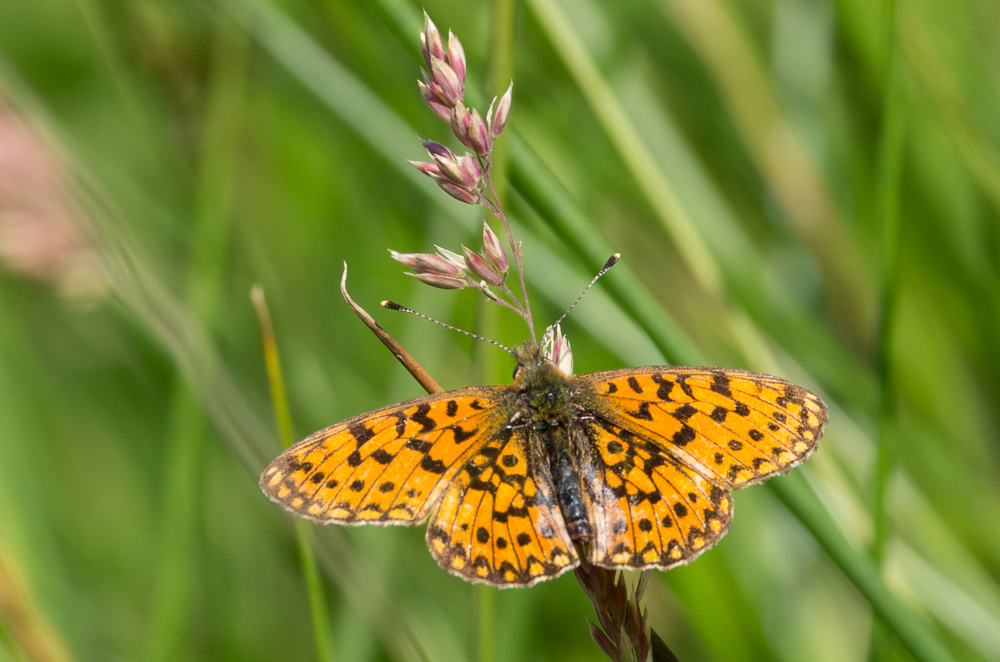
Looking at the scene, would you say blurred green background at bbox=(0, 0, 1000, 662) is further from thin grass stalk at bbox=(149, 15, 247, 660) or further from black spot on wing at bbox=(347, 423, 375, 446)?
black spot on wing at bbox=(347, 423, 375, 446)

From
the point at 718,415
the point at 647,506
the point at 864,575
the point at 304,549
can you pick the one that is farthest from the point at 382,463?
the point at 864,575

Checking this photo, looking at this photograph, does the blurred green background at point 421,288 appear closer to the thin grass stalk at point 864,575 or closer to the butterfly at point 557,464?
the butterfly at point 557,464

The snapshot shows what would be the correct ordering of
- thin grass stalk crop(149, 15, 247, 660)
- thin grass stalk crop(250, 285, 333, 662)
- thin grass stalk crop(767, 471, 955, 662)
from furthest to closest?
thin grass stalk crop(149, 15, 247, 660)
thin grass stalk crop(250, 285, 333, 662)
thin grass stalk crop(767, 471, 955, 662)

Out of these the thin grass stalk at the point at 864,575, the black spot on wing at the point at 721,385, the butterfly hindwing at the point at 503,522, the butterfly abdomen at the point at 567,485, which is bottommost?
the thin grass stalk at the point at 864,575

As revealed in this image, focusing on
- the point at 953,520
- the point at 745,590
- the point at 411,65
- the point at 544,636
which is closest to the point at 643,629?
the point at 745,590

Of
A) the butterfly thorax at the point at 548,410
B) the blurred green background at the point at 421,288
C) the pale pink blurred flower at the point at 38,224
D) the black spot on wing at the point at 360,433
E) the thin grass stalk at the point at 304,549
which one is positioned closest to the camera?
the thin grass stalk at the point at 304,549

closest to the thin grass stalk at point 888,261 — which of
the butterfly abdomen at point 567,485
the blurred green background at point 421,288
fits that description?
the blurred green background at point 421,288

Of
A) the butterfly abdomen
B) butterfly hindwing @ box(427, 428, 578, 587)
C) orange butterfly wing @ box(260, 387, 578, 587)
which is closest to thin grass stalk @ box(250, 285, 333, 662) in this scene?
orange butterfly wing @ box(260, 387, 578, 587)
